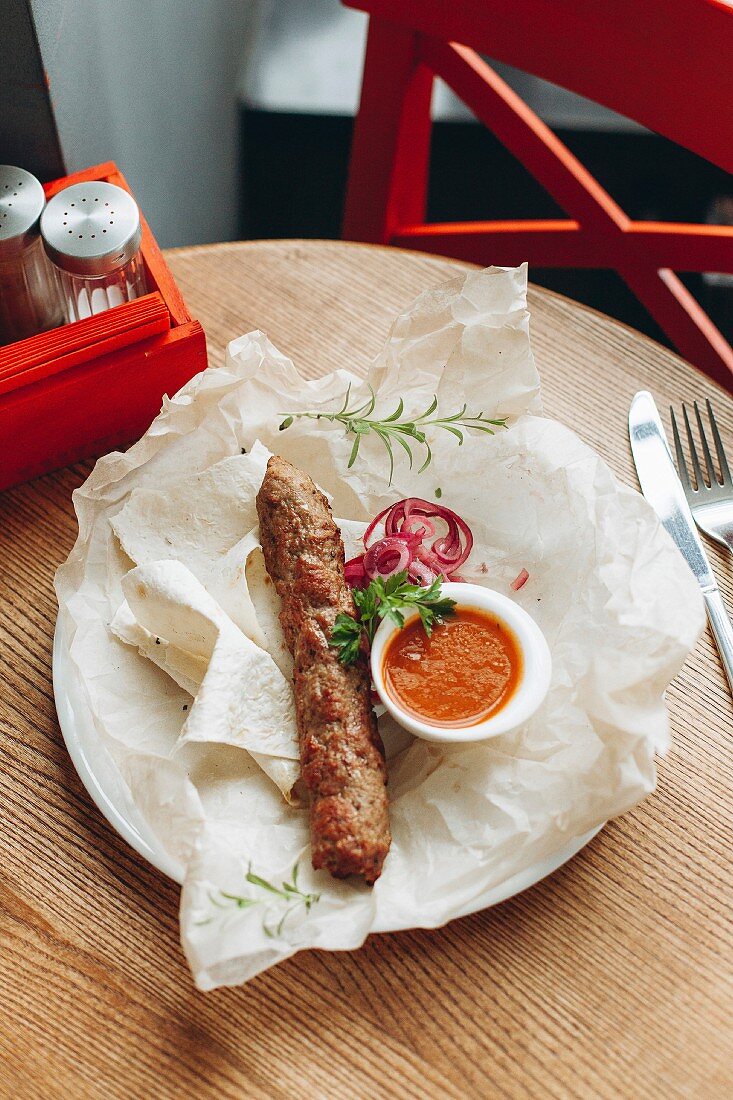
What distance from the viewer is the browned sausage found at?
1.44m

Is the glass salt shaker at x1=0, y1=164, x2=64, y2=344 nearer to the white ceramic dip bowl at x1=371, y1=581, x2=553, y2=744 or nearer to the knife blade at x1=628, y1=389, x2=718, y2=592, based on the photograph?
the white ceramic dip bowl at x1=371, y1=581, x2=553, y2=744

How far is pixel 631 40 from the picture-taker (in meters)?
2.26

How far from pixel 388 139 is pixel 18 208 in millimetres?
1235

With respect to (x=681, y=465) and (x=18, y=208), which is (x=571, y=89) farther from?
(x=18, y=208)

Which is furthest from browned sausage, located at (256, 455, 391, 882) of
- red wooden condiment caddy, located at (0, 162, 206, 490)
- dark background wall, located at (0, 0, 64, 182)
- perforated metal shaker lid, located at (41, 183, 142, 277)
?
dark background wall, located at (0, 0, 64, 182)

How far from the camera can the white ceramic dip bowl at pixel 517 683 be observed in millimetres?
1537

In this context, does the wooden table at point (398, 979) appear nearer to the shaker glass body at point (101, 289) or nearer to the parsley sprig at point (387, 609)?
the parsley sprig at point (387, 609)

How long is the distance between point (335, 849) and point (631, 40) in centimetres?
190

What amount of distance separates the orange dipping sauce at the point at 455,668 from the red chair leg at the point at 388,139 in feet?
5.24

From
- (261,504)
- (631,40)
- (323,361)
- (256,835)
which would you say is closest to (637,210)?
(631,40)

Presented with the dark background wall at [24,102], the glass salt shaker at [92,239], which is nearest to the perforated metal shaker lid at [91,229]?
the glass salt shaker at [92,239]

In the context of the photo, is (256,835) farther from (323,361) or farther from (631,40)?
(631,40)

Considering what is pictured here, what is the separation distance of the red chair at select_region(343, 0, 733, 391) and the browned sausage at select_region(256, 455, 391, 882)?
4.14 feet

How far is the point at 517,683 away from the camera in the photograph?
1589 millimetres
